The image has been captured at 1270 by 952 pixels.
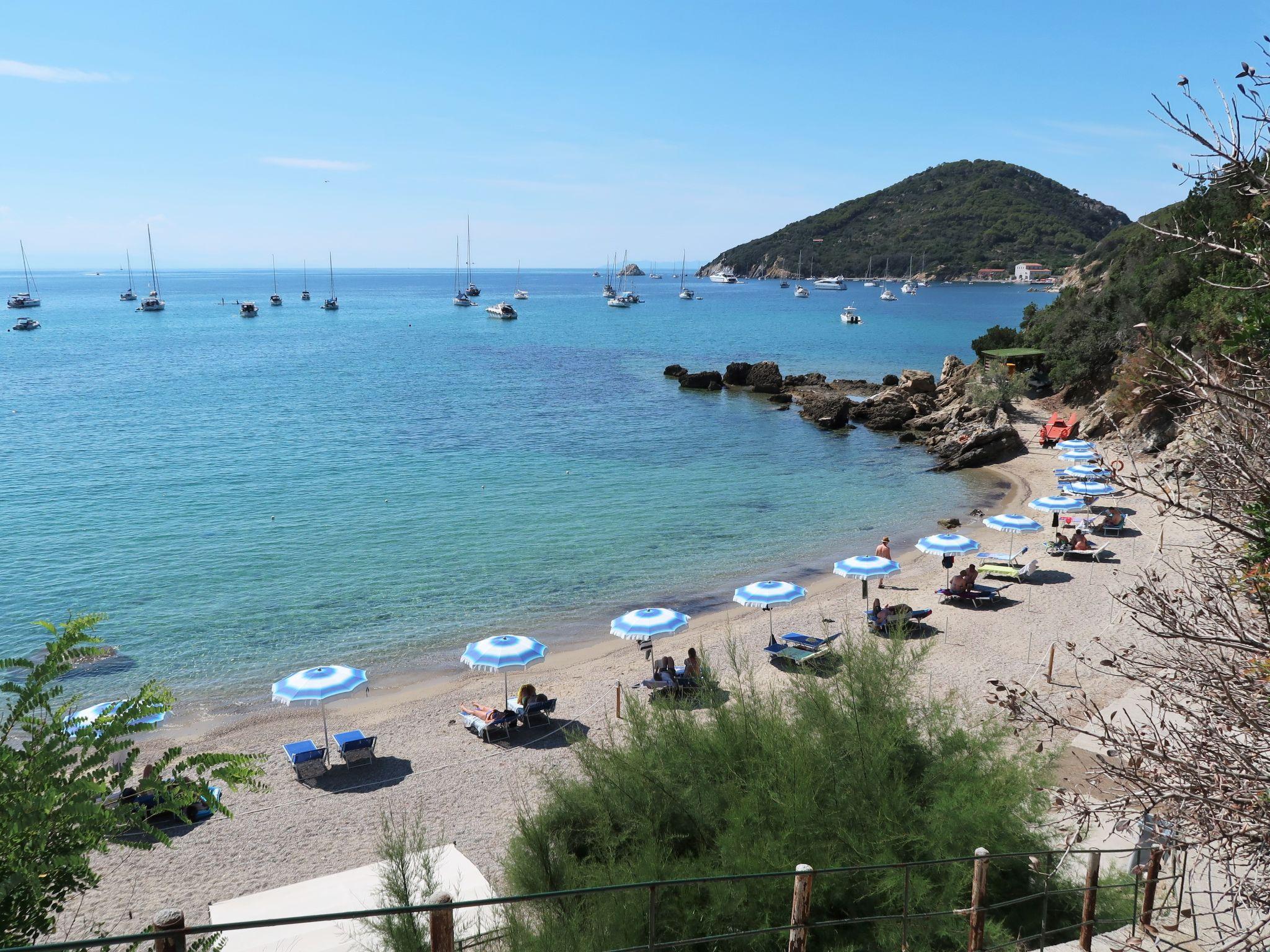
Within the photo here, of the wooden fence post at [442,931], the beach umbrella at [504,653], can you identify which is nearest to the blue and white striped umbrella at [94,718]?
the wooden fence post at [442,931]

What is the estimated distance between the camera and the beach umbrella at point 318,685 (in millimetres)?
14133

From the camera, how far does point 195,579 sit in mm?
23344

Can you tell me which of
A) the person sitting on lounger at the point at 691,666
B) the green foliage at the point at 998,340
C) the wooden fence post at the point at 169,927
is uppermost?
the green foliage at the point at 998,340

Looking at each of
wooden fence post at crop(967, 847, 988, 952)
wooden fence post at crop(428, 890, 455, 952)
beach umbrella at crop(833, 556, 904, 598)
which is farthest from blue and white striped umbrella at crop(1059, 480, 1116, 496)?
wooden fence post at crop(428, 890, 455, 952)

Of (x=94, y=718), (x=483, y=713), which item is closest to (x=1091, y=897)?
(x=483, y=713)

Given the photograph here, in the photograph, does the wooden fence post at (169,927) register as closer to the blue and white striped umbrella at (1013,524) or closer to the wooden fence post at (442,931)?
the wooden fence post at (442,931)

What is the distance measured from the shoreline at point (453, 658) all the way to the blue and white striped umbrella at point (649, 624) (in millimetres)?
2662

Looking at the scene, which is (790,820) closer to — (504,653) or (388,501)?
(504,653)

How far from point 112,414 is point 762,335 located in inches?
2717

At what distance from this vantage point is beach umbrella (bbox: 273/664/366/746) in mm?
14133

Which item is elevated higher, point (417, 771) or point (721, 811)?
point (721, 811)

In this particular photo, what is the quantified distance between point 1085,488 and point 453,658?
1814 centimetres

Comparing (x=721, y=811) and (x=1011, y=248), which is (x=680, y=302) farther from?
(x=721, y=811)

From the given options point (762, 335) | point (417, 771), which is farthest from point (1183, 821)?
point (762, 335)
